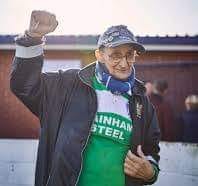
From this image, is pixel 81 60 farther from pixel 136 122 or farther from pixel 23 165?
pixel 136 122

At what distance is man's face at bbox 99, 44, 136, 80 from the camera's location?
290cm

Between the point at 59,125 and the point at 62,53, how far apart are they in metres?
7.78

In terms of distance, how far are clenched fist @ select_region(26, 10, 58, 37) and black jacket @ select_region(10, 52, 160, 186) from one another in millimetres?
153

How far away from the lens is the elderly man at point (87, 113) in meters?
2.71

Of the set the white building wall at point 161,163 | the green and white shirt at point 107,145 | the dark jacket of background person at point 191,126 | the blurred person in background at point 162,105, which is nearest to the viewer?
the green and white shirt at point 107,145

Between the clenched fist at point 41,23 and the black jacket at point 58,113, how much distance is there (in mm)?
153

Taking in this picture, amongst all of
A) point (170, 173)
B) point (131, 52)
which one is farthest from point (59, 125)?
point (170, 173)

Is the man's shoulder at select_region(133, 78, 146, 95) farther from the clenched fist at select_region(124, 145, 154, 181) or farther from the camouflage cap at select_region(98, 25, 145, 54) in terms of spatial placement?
the clenched fist at select_region(124, 145, 154, 181)

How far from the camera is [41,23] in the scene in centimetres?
264

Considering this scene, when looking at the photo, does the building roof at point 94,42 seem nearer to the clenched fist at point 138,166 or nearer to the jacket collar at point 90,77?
the jacket collar at point 90,77

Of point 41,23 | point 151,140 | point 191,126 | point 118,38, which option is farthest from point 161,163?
point 41,23

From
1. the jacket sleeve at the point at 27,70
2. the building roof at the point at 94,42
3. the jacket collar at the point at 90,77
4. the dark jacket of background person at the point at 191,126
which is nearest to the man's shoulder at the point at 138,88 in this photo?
the jacket collar at the point at 90,77

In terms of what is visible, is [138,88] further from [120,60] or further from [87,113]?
[87,113]

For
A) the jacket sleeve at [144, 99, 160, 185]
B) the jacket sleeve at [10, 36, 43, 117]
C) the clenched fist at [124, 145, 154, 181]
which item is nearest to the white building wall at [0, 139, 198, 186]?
the jacket sleeve at [144, 99, 160, 185]
